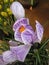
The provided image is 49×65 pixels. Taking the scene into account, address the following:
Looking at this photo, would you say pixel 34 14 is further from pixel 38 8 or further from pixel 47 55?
pixel 47 55

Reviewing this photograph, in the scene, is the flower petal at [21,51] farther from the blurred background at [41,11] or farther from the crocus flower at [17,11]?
the blurred background at [41,11]

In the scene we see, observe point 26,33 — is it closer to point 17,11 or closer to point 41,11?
point 17,11

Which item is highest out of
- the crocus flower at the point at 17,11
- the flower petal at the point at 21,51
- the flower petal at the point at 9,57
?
the crocus flower at the point at 17,11

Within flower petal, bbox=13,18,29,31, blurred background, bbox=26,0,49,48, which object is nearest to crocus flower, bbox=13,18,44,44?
flower petal, bbox=13,18,29,31

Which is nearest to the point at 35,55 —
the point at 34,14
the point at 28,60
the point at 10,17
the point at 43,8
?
the point at 28,60

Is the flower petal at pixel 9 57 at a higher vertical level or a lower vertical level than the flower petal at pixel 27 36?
lower

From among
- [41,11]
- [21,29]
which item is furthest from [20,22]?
[41,11]

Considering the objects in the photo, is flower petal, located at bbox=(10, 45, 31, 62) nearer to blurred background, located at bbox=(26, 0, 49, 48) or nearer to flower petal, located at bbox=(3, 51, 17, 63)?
flower petal, located at bbox=(3, 51, 17, 63)

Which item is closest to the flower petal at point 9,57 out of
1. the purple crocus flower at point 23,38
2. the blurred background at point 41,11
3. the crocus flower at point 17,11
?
the purple crocus flower at point 23,38

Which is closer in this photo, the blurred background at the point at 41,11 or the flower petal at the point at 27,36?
the flower petal at the point at 27,36
